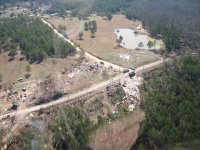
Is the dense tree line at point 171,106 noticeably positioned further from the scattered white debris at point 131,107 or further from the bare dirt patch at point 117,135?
the scattered white debris at point 131,107

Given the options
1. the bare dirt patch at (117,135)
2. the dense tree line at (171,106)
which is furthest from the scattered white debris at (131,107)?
the bare dirt patch at (117,135)

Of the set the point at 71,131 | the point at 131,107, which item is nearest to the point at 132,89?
the point at 131,107

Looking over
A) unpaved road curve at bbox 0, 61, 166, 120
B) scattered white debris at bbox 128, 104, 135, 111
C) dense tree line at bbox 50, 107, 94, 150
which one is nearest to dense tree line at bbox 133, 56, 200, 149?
scattered white debris at bbox 128, 104, 135, 111

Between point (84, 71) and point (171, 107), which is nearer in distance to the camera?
point (171, 107)

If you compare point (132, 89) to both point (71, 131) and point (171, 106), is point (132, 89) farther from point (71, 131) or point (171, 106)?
point (71, 131)

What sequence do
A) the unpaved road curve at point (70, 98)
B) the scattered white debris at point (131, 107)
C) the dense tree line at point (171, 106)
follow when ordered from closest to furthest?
the dense tree line at point (171, 106)
the scattered white debris at point (131, 107)
the unpaved road curve at point (70, 98)

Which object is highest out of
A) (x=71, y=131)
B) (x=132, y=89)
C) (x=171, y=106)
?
(x=171, y=106)

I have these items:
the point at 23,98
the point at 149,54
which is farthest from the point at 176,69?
the point at 23,98

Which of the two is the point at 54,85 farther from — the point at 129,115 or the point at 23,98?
the point at 129,115

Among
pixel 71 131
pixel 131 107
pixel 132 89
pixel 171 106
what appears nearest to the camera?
pixel 71 131
